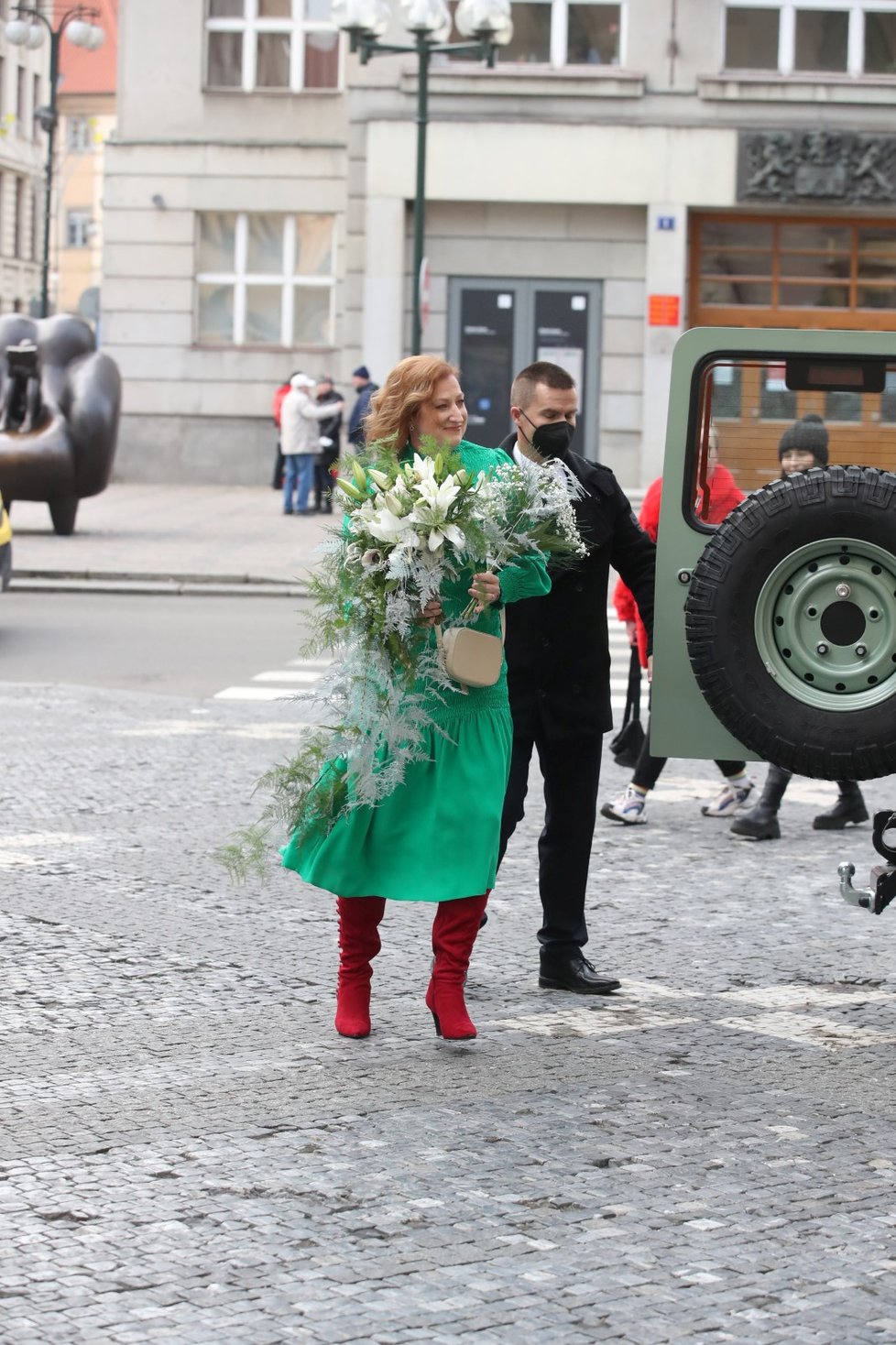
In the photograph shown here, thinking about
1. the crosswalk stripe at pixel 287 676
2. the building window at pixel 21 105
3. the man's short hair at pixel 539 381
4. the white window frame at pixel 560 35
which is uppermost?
the building window at pixel 21 105

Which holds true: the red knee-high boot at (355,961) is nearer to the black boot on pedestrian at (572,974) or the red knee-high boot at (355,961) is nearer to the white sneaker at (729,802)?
the black boot on pedestrian at (572,974)

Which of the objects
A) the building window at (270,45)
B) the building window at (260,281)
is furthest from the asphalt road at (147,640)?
the building window at (270,45)

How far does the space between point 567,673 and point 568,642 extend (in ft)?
0.30

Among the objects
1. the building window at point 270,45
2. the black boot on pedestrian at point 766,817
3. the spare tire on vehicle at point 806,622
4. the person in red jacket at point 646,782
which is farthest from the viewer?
the building window at point 270,45

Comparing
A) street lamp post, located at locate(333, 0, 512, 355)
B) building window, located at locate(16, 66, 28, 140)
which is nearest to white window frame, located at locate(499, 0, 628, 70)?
street lamp post, located at locate(333, 0, 512, 355)

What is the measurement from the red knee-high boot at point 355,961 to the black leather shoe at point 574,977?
79 centimetres

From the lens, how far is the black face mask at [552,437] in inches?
235

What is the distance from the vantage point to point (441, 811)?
530 cm

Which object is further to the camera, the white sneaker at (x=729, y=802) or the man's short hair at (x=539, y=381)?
the white sneaker at (x=729, y=802)

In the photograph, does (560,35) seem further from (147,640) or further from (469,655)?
(469,655)

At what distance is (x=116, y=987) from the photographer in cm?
595

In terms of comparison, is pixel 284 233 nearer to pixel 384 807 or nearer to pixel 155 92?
pixel 155 92

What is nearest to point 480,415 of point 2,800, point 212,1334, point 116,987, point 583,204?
point 583,204

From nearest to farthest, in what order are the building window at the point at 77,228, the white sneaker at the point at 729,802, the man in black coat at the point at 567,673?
the man in black coat at the point at 567,673, the white sneaker at the point at 729,802, the building window at the point at 77,228
